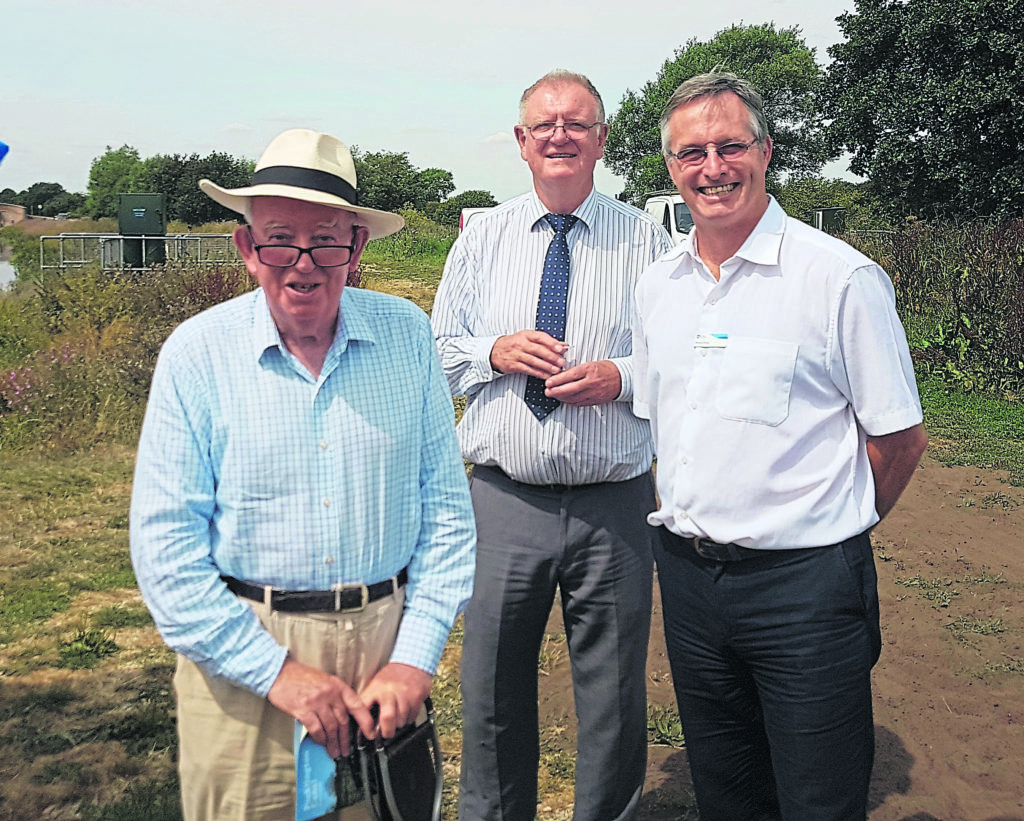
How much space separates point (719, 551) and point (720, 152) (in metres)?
0.98

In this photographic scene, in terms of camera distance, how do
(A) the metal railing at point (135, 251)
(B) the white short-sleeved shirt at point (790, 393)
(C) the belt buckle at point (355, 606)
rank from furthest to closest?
1. (A) the metal railing at point (135, 251)
2. (B) the white short-sleeved shirt at point (790, 393)
3. (C) the belt buckle at point (355, 606)

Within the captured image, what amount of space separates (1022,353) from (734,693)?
1085 centimetres

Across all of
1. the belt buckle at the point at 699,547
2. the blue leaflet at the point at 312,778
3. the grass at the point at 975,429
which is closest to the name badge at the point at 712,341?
the belt buckle at the point at 699,547

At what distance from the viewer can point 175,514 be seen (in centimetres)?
213

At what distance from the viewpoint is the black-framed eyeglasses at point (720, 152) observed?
104 inches

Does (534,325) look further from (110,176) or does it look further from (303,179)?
(110,176)

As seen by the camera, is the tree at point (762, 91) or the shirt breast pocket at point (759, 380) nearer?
the shirt breast pocket at point (759, 380)

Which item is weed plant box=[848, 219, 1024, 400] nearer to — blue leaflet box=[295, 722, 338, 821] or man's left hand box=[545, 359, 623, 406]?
man's left hand box=[545, 359, 623, 406]

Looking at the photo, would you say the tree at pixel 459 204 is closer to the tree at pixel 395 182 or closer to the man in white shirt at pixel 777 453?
the tree at pixel 395 182

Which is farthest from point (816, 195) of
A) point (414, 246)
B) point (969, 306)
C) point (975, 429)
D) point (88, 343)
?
point (88, 343)

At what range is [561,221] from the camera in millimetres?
3455

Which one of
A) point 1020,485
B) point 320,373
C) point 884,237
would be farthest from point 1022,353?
point 320,373

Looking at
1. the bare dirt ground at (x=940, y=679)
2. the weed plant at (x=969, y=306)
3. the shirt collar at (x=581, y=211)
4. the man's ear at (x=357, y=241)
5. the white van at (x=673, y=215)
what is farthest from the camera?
the white van at (x=673, y=215)

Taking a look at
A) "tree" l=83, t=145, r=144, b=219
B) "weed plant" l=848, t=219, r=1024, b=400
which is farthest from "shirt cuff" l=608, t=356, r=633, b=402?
"tree" l=83, t=145, r=144, b=219
